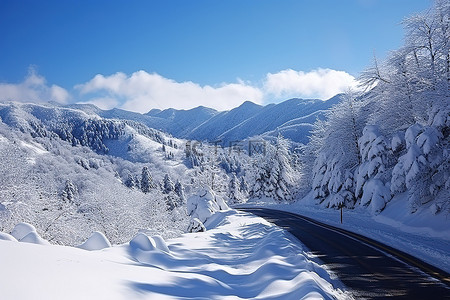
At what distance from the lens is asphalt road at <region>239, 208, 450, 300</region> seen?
747 centimetres

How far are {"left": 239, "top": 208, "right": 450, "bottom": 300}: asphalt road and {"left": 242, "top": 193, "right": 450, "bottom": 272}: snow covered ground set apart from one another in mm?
769

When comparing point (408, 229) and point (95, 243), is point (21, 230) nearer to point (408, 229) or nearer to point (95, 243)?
point (95, 243)

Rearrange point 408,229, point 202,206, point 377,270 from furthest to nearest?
point 202,206
point 408,229
point 377,270

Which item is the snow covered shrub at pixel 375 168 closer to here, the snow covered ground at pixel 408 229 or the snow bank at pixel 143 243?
the snow covered ground at pixel 408 229

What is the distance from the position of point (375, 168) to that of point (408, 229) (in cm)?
755

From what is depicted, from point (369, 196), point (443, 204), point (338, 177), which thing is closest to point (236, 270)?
point (443, 204)

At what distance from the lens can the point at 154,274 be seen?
20.9 ft

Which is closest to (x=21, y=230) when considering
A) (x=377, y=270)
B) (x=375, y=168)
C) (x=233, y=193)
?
(x=377, y=270)

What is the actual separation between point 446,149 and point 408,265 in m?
8.58

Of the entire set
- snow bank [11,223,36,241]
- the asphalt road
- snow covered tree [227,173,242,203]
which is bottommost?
snow covered tree [227,173,242,203]

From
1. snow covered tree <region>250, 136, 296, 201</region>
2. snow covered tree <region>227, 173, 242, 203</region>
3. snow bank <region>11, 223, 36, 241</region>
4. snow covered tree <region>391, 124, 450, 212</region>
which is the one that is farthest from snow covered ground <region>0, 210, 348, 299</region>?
snow covered tree <region>227, 173, 242, 203</region>

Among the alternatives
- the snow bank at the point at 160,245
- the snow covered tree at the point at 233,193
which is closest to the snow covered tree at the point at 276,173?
the snow covered tree at the point at 233,193

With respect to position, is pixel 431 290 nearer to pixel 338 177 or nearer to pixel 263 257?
pixel 263 257

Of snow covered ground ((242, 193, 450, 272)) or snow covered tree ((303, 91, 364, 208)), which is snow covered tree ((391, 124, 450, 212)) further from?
snow covered tree ((303, 91, 364, 208))
